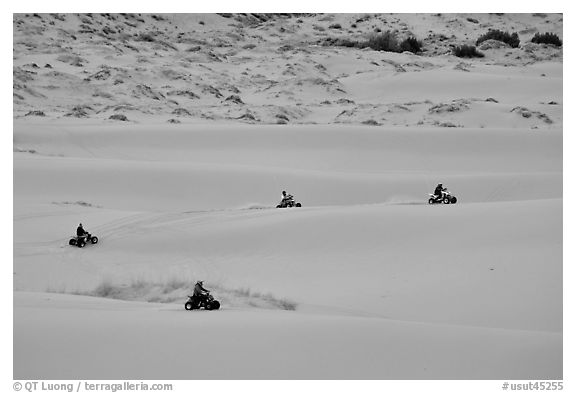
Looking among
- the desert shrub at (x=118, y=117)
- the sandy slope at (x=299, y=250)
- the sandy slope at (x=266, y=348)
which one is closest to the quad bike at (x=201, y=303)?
the sandy slope at (x=299, y=250)

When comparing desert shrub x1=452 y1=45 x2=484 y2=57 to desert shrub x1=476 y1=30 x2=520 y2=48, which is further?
desert shrub x1=476 y1=30 x2=520 y2=48

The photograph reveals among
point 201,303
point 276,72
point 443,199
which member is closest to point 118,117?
point 276,72

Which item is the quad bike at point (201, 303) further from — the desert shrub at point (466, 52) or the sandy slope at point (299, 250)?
the desert shrub at point (466, 52)

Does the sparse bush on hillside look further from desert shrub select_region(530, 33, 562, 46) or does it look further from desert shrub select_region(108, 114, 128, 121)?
desert shrub select_region(108, 114, 128, 121)

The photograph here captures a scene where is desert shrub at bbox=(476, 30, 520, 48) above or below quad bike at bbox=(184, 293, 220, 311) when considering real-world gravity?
above

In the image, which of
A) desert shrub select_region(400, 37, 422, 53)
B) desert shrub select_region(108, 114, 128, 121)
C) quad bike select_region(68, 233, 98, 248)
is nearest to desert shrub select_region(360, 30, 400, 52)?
desert shrub select_region(400, 37, 422, 53)

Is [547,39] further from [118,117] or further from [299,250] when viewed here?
[299,250]
